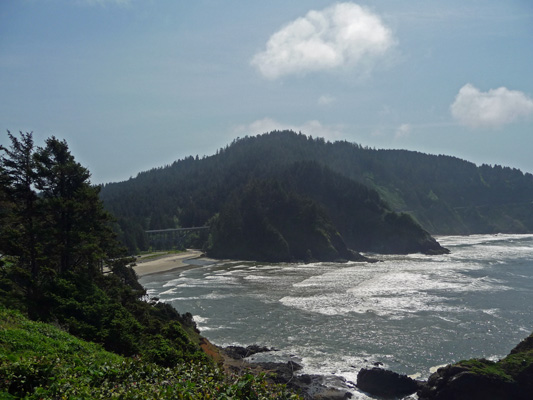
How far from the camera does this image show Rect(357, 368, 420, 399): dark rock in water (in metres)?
31.4

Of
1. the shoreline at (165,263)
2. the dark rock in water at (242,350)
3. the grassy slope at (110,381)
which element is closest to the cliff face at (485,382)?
the dark rock in water at (242,350)

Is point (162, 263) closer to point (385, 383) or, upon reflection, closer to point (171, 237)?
point (171, 237)

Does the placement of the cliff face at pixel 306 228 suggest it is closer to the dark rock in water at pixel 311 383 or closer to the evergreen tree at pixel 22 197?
the dark rock in water at pixel 311 383

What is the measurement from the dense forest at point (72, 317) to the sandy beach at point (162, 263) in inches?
2241

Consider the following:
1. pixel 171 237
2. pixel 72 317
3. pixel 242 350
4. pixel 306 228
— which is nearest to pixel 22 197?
pixel 72 317

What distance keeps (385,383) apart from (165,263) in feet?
280

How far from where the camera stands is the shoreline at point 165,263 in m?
96.7

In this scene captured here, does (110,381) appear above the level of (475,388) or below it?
above

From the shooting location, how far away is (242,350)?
131 ft

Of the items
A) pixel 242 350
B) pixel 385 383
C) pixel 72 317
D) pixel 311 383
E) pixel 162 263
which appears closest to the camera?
pixel 72 317

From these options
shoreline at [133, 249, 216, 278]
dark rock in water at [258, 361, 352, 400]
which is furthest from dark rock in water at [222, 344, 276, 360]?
shoreline at [133, 249, 216, 278]

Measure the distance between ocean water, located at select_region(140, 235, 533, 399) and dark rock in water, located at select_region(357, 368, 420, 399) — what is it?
3.69 ft

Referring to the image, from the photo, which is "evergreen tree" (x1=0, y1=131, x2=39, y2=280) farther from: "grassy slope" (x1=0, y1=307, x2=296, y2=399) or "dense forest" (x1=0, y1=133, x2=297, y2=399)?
"grassy slope" (x1=0, y1=307, x2=296, y2=399)

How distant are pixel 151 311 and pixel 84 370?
2977cm
